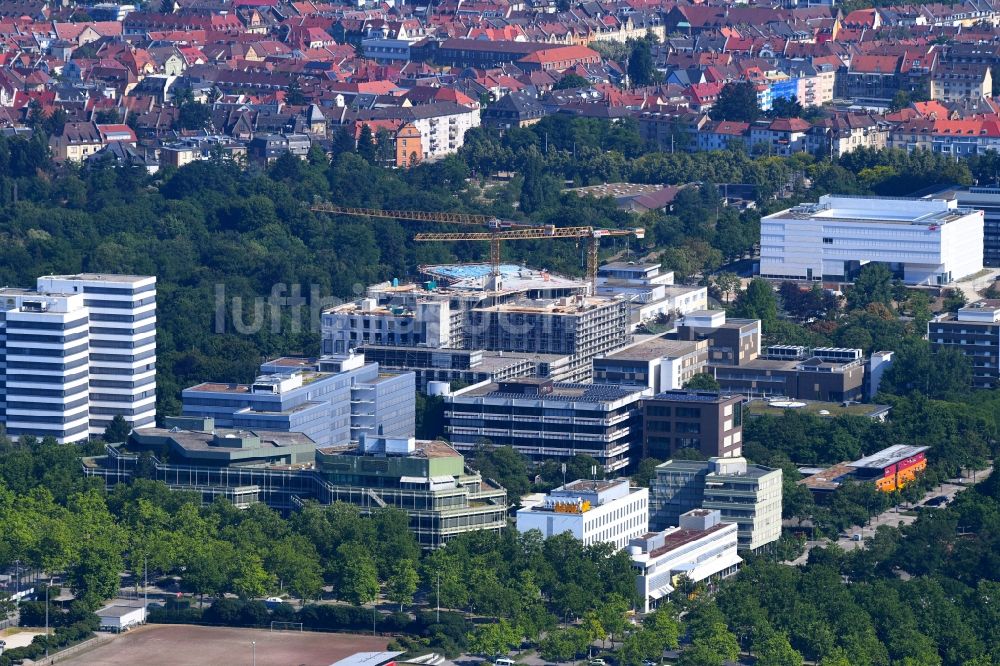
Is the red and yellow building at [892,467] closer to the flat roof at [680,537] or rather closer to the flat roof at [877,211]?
the flat roof at [680,537]

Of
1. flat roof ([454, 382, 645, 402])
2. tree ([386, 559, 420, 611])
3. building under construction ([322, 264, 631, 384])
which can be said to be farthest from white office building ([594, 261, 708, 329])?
tree ([386, 559, 420, 611])

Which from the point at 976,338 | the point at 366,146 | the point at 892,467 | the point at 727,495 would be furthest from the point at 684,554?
the point at 366,146

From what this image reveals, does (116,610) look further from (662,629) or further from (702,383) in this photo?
(702,383)

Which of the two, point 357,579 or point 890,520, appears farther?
point 890,520

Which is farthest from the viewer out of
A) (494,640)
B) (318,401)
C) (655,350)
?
(655,350)

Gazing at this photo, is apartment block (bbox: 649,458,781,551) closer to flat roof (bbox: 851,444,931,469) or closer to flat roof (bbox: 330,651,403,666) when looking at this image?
flat roof (bbox: 851,444,931,469)
